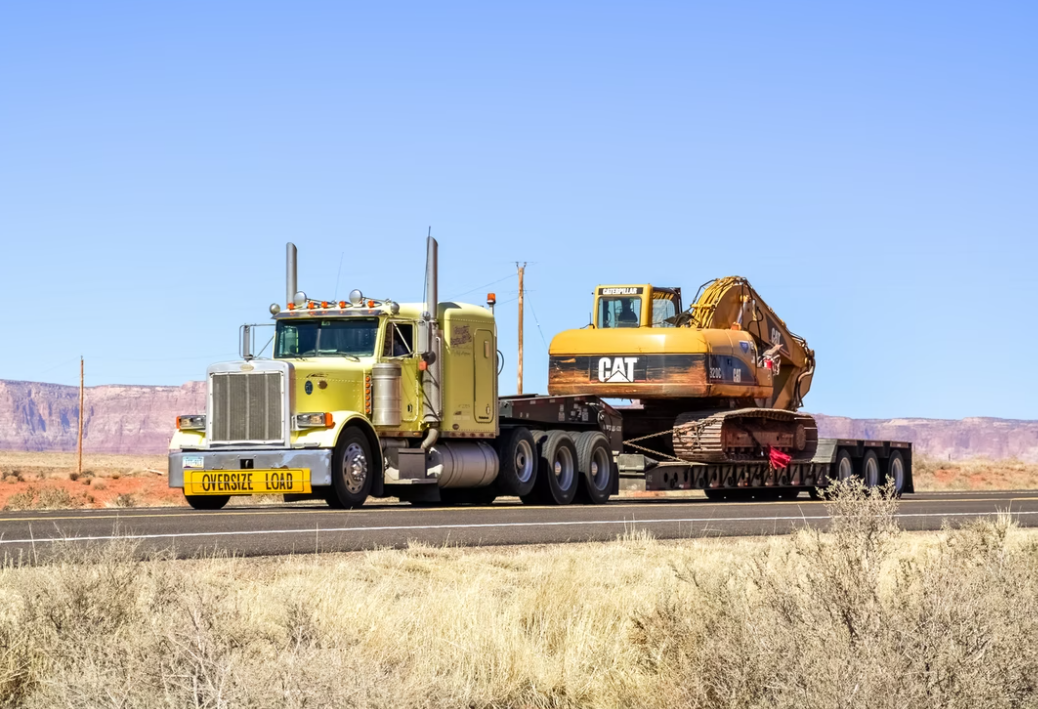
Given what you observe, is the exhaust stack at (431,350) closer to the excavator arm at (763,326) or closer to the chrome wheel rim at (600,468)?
the chrome wheel rim at (600,468)

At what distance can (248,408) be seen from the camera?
70.7 ft

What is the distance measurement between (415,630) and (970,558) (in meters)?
4.77

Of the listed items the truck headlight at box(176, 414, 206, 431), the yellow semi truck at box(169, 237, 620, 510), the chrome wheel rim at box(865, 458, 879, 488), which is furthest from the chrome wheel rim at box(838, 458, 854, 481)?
the truck headlight at box(176, 414, 206, 431)

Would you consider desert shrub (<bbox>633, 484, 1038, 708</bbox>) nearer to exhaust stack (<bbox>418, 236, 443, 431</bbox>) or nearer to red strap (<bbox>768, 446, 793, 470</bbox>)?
exhaust stack (<bbox>418, 236, 443, 431</bbox>)

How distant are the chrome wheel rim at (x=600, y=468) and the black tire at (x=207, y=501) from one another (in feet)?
23.0

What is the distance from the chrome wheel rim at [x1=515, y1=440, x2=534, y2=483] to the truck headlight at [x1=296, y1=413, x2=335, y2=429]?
4.58 m

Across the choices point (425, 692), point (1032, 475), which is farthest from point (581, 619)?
point (1032, 475)

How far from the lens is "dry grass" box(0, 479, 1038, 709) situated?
252 inches

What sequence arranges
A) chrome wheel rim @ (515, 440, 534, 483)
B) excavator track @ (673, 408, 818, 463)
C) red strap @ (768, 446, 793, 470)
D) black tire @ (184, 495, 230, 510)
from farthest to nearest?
red strap @ (768, 446, 793, 470) < excavator track @ (673, 408, 818, 463) < chrome wheel rim @ (515, 440, 534, 483) < black tire @ (184, 495, 230, 510)

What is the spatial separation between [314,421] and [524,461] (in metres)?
4.96

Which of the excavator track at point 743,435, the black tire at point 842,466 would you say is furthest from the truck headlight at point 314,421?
the black tire at point 842,466

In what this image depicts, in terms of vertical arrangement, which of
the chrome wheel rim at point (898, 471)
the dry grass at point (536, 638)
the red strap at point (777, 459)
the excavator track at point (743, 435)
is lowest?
the dry grass at point (536, 638)

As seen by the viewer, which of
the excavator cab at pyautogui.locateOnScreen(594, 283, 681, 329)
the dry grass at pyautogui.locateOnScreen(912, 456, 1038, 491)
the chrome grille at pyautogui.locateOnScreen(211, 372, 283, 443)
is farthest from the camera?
the dry grass at pyautogui.locateOnScreen(912, 456, 1038, 491)

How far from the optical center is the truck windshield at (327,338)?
22438mm
